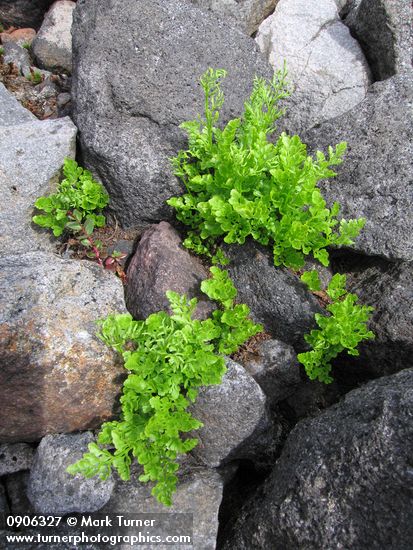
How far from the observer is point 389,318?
14.3 ft

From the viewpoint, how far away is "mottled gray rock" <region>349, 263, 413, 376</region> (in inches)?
169

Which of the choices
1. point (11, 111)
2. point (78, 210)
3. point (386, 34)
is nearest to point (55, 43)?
point (11, 111)

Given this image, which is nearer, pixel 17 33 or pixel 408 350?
pixel 408 350

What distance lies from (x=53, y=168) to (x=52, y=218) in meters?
0.52

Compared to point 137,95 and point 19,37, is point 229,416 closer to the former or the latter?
point 137,95

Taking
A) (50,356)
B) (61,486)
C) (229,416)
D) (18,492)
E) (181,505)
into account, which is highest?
(229,416)

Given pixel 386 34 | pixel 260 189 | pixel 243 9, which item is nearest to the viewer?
pixel 260 189

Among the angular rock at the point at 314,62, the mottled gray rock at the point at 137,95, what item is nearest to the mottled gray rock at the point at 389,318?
the angular rock at the point at 314,62

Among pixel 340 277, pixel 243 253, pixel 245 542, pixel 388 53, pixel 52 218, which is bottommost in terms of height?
pixel 245 542

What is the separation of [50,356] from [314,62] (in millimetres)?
4454

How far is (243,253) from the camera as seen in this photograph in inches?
178

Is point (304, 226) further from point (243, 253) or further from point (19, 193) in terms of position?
point (19, 193)

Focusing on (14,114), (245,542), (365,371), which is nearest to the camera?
(245,542)

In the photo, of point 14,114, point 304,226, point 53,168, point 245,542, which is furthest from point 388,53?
point 245,542
